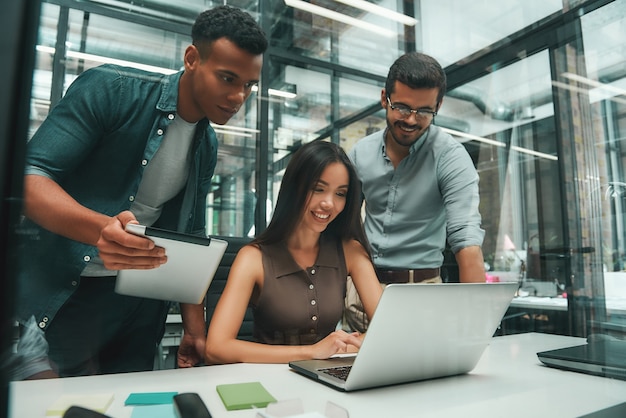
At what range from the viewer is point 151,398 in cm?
59

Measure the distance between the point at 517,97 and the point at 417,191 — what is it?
27.4 inches

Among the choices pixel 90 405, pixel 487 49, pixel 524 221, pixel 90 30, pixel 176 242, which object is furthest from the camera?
pixel 524 221

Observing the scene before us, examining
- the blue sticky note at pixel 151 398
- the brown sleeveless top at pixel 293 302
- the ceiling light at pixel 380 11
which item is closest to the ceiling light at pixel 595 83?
the ceiling light at pixel 380 11

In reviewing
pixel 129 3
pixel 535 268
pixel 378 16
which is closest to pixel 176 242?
pixel 129 3

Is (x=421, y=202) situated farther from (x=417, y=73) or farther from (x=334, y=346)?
(x=334, y=346)

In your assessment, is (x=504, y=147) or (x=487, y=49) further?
(x=504, y=147)

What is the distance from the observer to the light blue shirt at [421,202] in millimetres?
1249

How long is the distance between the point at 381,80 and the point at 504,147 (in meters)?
0.53

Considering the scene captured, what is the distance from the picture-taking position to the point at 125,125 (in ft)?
3.27

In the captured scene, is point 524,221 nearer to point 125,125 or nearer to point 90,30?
point 125,125

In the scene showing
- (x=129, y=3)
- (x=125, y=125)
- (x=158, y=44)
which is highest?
(x=129, y=3)

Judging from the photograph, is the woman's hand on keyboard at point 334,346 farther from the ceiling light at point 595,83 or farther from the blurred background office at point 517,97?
the ceiling light at point 595,83

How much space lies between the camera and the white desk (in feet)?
1.94

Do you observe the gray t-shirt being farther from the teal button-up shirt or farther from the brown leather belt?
the brown leather belt
